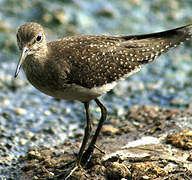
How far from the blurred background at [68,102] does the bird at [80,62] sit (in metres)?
1.16

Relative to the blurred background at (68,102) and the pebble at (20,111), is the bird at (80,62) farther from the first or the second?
the pebble at (20,111)

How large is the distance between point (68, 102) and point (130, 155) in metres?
2.87

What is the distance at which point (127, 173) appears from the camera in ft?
18.0

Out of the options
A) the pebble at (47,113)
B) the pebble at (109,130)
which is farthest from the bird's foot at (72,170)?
the pebble at (47,113)

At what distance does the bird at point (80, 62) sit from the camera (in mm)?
5684

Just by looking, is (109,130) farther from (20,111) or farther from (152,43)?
(20,111)

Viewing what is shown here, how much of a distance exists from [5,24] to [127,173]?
6.27 meters

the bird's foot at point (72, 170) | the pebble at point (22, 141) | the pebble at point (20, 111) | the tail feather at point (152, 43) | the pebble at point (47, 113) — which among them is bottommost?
the bird's foot at point (72, 170)

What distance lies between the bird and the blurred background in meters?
1.16

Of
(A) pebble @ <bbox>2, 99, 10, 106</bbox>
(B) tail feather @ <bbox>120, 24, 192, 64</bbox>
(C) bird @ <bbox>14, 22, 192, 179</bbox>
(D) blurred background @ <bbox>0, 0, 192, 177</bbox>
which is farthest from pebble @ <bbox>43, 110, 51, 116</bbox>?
(B) tail feather @ <bbox>120, 24, 192, 64</bbox>

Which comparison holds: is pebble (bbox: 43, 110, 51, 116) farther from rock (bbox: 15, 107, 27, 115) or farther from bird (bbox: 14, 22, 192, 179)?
bird (bbox: 14, 22, 192, 179)

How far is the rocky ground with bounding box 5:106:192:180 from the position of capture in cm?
552

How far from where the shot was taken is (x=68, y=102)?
8.54 meters

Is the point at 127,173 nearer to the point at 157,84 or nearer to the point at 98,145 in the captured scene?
the point at 98,145
